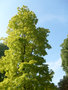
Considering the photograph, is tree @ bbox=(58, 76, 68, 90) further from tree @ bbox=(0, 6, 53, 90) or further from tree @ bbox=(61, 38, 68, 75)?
tree @ bbox=(0, 6, 53, 90)

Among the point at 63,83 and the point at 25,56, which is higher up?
the point at 63,83

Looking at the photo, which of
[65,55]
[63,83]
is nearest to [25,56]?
[63,83]

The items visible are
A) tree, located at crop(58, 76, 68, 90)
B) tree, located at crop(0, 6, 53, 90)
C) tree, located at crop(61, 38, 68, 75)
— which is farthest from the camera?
tree, located at crop(61, 38, 68, 75)

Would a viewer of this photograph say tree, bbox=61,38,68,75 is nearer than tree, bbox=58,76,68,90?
No

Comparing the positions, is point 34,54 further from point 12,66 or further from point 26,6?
point 26,6

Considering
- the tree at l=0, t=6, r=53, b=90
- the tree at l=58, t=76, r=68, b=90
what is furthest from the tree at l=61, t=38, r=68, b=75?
the tree at l=0, t=6, r=53, b=90

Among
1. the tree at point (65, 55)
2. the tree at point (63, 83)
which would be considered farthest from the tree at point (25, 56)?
the tree at point (65, 55)

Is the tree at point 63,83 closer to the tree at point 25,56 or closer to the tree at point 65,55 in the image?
the tree at point 65,55

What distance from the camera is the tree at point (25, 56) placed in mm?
11141

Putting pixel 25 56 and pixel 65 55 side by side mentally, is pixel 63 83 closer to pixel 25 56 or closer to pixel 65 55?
pixel 65 55

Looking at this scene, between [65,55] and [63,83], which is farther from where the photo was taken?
[65,55]

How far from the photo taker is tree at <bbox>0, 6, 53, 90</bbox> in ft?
36.6

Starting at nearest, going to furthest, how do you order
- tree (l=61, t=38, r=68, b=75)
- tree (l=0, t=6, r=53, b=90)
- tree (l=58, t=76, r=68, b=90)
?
tree (l=0, t=6, r=53, b=90)
tree (l=58, t=76, r=68, b=90)
tree (l=61, t=38, r=68, b=75)

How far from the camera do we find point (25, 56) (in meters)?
12.4
